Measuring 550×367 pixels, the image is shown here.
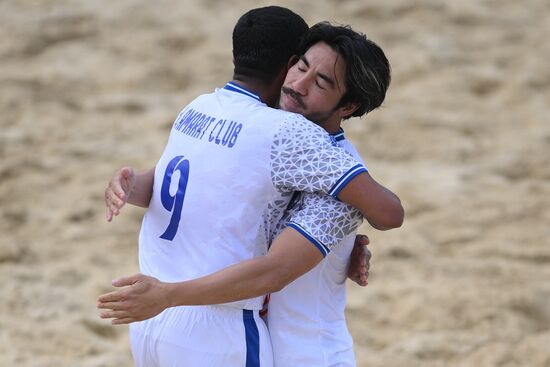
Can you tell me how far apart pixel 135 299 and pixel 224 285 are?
0.22 m

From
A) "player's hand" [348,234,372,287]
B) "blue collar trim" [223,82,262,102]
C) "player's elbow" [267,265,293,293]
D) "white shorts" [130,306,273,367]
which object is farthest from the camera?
"player's hand" [348,234,372,287]

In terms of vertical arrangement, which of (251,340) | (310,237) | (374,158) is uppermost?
(310,237)

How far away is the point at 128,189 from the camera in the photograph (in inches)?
109

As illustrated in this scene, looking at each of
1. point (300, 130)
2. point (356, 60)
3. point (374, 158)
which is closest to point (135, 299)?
point (300, 130)

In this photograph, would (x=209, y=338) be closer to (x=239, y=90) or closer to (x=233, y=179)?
(x=233, y=179)

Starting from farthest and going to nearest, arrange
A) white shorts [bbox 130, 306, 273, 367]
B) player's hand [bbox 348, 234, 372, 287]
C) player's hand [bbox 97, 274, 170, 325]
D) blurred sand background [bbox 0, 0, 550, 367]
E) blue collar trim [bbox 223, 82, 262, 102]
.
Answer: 1. blurred sand background [bbox 0, 0, 550, 367]
2. player's hand [bbox 348, 234, 372, 287]
3. blue collar trim [bbox 223, 82, 262, 102]
4. white shorts [bbox 130, 306, 273, 367]
5. player's hand [bbox 97, 274, 170, 325]

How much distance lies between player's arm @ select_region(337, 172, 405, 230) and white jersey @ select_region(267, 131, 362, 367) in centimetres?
9

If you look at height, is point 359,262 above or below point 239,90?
below

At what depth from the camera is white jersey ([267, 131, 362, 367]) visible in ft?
8.74

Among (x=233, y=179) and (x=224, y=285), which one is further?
(x=233, y=179)

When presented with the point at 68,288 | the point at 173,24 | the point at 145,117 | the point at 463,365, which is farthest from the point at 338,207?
the point at 173,24

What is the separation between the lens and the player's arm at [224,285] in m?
2.35

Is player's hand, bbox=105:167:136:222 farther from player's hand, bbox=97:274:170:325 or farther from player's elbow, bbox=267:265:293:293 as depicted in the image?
player's elbow, bbox=267:265:293:293

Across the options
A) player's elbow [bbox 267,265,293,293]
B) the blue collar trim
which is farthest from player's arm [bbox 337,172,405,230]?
the blue collar trim
